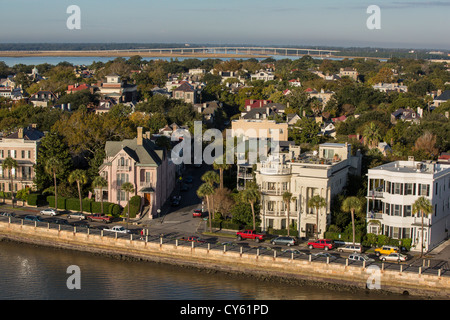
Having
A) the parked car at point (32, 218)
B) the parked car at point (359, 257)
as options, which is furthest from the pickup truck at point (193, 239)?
the parked car at point (32, 218)

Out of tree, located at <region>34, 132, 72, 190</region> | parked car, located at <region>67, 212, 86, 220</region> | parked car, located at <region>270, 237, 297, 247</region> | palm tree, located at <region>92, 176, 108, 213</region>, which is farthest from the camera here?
tree, located at <region>34, 132, 72, 190</region>

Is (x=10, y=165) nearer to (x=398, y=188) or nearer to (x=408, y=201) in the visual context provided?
(x=398, y=188)

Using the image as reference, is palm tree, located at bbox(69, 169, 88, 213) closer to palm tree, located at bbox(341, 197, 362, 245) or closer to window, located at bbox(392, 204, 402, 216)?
palm tree, located at bbox(341, 197, 362, 245)

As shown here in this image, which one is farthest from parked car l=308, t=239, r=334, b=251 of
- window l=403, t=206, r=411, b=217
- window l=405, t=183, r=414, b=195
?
window l=405, t=183, r=414, b=195

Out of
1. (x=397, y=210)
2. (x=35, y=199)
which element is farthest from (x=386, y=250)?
(x=35, y=199)

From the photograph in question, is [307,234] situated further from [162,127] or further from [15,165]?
[162,127]

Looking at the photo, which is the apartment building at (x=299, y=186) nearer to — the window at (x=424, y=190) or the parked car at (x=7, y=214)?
the window at (x=424, y=190)
